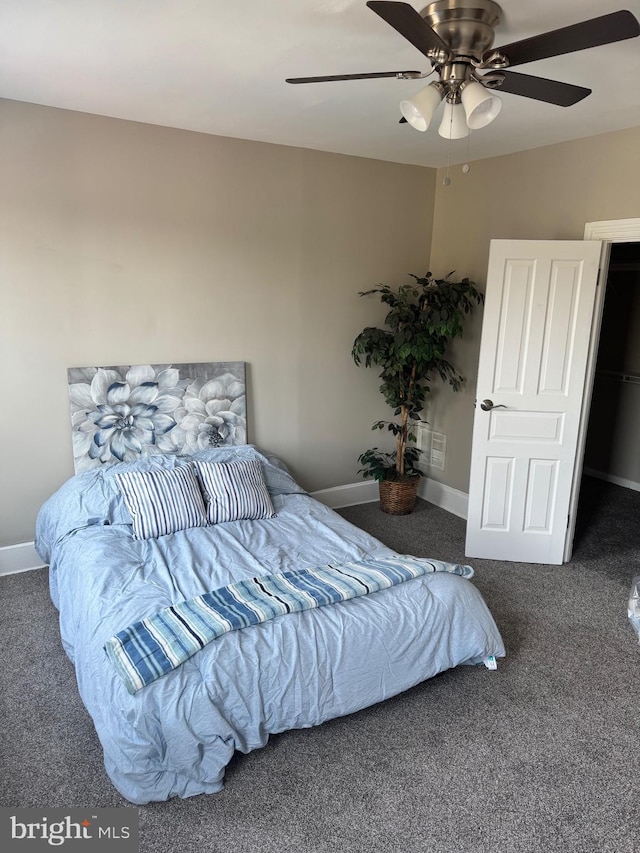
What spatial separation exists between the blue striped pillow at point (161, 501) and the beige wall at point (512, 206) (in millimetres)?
2200

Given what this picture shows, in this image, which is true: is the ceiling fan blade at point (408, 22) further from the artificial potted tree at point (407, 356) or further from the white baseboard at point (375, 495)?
the white baseboard at point (375, 495)

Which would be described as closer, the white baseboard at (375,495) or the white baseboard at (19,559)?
the white baseboard at (19,559)

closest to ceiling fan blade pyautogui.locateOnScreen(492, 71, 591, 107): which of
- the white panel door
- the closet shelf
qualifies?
the white panel door

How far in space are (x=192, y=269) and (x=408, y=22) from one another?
2.38 meters

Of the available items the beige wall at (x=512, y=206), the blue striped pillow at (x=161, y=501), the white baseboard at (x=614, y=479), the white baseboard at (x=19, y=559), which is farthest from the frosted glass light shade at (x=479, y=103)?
the white baseboard at (x=614, y=479)

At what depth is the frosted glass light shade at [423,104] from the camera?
76.5 inches

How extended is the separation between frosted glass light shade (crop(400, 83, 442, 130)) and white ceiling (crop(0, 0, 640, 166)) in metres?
0.26

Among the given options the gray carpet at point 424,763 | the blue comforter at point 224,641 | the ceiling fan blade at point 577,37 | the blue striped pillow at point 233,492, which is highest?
the ceiling fan blade at point 577,37

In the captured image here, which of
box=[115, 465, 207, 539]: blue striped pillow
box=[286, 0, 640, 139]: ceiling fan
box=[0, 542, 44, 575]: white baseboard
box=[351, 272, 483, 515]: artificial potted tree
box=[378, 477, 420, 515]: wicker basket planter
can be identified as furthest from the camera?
box=[378, 477, 420, 515]: wicker basket planter

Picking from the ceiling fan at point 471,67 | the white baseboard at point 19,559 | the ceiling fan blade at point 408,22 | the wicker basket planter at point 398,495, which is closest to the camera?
the ceiling fan blade at point 408,22

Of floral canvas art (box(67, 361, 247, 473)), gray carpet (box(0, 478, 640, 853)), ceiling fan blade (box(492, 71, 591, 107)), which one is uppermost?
ceiling fan blade (box(492, 71, 591, 107))

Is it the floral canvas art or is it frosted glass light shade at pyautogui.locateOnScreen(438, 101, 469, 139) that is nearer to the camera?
frosted glass light shade at pyautogui.locateOnScreen(438, 101, 469, 139)

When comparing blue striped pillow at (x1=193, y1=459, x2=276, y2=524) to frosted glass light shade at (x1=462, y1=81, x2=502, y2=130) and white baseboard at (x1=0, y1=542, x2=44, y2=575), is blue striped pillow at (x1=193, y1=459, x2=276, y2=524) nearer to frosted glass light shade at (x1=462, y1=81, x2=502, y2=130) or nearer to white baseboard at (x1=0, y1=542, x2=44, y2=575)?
white baseboard at (x1=0, y1=542, x2=44, y2=575)

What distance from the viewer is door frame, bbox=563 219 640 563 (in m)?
3.36
